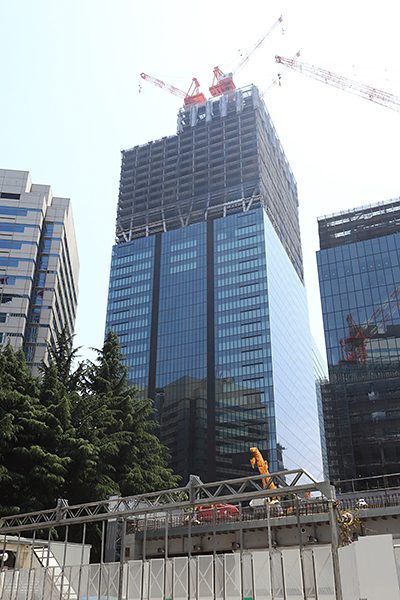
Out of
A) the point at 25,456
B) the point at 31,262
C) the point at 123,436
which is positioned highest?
the point at 31,262

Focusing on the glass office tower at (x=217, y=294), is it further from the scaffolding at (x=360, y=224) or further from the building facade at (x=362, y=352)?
the scaffolding at (x=360, y=224)

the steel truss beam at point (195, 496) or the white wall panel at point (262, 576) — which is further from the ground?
the steel truss beam at point (195, 496)

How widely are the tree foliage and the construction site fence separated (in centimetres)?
676

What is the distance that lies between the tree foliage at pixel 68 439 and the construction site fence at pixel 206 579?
Result: 6.76 meters

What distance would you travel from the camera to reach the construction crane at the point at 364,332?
97.0m

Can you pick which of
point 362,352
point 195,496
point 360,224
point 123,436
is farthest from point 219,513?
point 360,224

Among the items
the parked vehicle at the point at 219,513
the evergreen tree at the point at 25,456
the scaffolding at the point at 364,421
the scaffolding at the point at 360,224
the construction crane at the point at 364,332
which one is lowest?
the parked vehicle at the point at 219,513

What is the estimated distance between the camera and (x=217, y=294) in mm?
110625

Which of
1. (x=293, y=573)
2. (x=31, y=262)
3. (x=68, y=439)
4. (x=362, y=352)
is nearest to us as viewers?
(x=293, y=573)

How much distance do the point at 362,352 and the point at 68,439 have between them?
248ft

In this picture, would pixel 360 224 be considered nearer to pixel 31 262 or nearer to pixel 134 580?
pixel 31 262

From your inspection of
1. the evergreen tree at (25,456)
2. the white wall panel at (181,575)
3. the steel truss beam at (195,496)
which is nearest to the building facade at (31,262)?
the evergreen tree at (25,456)

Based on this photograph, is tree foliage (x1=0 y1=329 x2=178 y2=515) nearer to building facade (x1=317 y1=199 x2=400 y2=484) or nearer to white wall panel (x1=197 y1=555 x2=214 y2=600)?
white wall panel (x1=197 y1=555 x2=214 y2=600)

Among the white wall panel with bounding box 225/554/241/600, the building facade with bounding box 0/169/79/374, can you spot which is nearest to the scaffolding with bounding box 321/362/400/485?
the building facade with bounding box 0/169/79/374
